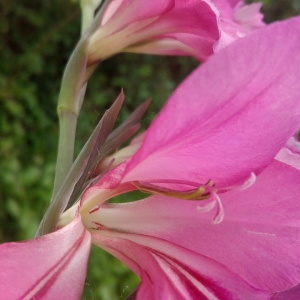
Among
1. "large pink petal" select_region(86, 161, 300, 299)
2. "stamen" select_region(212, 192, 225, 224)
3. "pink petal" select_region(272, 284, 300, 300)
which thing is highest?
"stamen" select_region(212, 192, 225, 224)

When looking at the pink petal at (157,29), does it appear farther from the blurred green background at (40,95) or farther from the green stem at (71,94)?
the blurred green background at (40,95)

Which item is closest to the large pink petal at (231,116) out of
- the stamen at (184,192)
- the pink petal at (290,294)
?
the stamen at (184,192)

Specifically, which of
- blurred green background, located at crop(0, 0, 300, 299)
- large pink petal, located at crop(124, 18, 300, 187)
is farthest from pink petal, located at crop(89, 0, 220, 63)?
blurred green background, located at crop(0, 0, 300, 299)

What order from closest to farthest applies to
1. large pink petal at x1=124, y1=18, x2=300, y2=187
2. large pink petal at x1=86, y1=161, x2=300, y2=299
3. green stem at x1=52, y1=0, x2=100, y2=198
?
large pink petal at x1=124, y1=18, x2=300, y2=187 < large pink petal at x1=86, y1=161, x2=300, y2=299 < green stem at x1=52, y1=0, x2=100, y2=198

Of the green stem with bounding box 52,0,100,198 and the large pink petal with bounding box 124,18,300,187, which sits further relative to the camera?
the green stem with bounding box 52,0,100,198

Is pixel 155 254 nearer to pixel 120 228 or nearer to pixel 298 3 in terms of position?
pixel 120 228

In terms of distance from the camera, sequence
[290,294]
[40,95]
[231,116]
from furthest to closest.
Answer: [40,95]
[290,294]
[231,116]

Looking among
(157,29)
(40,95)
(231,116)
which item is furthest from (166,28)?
(40,95)

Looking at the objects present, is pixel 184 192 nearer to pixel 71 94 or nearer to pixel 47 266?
pixel 47 266

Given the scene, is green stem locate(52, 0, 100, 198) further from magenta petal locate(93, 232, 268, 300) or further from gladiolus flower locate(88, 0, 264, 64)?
magenta petal locate(93, 232, 268, 300)
